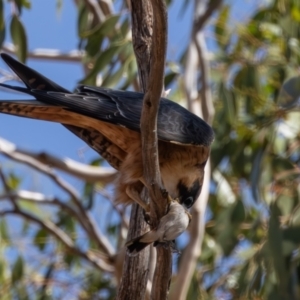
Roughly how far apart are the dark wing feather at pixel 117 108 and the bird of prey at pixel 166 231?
40 centimetres

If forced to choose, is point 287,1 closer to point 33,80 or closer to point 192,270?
point 192,270

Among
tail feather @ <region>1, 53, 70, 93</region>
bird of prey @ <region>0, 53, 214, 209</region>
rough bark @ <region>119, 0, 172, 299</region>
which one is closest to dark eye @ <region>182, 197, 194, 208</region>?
bird of prey @ <region>0, 53, 214, 209</region>

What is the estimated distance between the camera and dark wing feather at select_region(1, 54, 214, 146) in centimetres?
287

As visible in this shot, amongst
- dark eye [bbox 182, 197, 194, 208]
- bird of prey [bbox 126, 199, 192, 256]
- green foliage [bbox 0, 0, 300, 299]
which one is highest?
green foliage [bbox 0, 0, 300, 299]

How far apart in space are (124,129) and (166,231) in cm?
61

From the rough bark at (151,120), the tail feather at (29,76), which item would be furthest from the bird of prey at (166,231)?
the tail feather at (29,76)

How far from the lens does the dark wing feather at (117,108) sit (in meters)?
2.87

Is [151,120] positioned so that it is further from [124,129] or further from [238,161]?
[238,161]

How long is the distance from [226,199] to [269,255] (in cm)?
143

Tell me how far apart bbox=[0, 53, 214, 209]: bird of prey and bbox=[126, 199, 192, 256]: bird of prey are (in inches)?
12.8

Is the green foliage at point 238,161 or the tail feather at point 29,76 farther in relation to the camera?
the green foliage at point 238,161

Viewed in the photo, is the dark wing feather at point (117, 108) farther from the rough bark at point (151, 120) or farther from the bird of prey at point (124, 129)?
the rough bark at point (151, 120)

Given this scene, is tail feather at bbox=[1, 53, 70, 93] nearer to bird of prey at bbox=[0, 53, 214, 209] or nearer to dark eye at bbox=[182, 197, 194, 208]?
bird of prey at bbox=[0, 53, 214, 209]

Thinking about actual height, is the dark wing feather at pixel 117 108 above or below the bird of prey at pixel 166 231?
above
